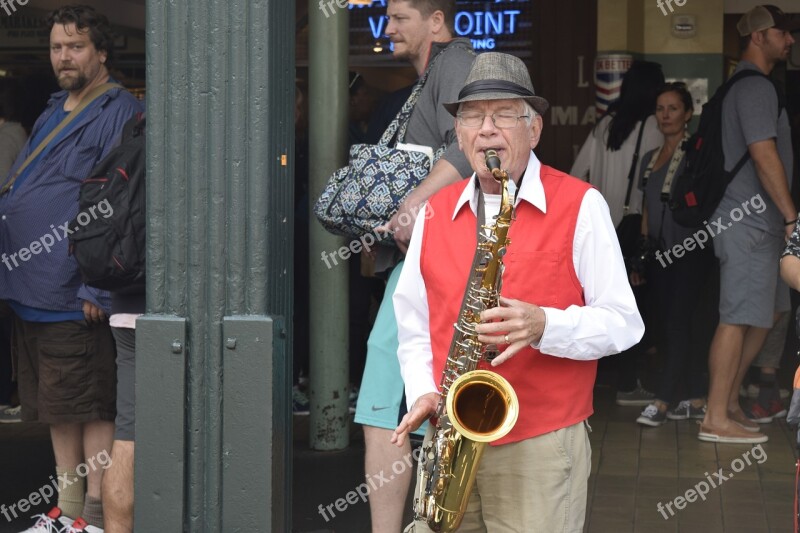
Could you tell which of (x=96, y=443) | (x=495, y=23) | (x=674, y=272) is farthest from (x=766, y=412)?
(x=495, y=23)

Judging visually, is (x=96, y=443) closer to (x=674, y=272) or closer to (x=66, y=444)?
(x=66, y=444)

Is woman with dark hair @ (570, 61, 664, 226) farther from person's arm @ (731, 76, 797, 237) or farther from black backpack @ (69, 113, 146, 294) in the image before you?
black backpack @ (69, 113, 146, 294)

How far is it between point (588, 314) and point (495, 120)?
58 centimetres

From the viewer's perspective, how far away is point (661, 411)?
23.0 ft

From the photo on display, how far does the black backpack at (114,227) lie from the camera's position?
4.34 meters

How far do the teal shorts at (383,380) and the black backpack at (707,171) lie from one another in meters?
2.81

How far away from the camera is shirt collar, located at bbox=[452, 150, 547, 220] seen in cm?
318

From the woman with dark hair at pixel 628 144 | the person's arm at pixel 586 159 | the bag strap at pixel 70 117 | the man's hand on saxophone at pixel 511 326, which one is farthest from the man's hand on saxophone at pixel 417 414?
the person's arm at pixel 586 159

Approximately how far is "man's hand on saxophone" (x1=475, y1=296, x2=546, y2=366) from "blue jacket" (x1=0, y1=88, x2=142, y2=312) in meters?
2.42

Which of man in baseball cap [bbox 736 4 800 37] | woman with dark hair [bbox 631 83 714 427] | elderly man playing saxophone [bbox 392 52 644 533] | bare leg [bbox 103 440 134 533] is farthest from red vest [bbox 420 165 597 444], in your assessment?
woman with dark hair [bbox 631 83 714 427]

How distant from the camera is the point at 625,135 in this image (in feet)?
25.2

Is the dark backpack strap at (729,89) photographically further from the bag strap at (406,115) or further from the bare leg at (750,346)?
the bag strap at (406,115)

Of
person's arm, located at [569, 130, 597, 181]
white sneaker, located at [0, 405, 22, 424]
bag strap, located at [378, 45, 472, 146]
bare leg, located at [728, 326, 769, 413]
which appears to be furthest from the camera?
person's arm, located at [569, 130, 597, 181]

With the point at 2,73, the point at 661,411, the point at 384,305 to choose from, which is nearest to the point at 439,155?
the point at 384,305
